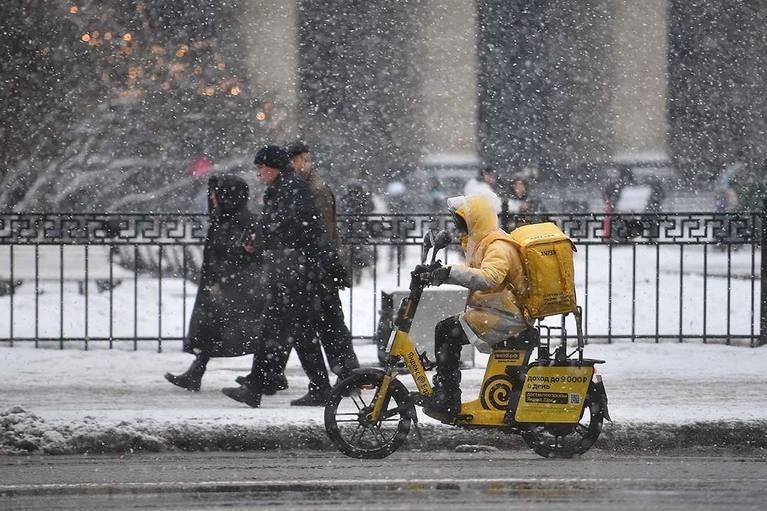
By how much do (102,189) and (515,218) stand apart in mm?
15804

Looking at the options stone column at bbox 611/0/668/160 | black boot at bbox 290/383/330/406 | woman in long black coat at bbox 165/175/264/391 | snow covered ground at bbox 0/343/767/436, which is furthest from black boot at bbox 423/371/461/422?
stone column at bbox 611/0/668/160

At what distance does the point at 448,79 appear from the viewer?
4012cm

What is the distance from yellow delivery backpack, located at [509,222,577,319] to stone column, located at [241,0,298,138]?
89.9 feet

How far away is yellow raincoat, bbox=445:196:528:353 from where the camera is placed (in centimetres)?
731

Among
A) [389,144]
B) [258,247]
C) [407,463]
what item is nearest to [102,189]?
[389,144]

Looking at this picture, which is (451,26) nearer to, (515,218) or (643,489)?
(515,218)

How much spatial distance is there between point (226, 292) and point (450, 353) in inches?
123

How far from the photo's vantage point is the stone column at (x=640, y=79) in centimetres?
4072

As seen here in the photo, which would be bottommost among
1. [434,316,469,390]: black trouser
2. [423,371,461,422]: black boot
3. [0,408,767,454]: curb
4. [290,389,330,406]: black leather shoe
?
[0,408,767,454]: curb

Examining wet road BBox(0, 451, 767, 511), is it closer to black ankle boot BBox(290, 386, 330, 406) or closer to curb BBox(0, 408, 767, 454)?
curb BBox(0, 408, 767, 454)

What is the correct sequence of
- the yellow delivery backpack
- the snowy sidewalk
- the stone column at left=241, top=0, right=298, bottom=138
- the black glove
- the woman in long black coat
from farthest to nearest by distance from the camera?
the stone column at left=241, top=0, right=298, bottom=138, the woman in long black coat, the snowy sidewalk, the yellow delivery backpack, the black glove

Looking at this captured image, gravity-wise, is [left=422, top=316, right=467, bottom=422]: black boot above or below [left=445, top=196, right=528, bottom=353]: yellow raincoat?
below

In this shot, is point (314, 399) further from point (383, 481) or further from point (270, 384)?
A: point (383, 481)

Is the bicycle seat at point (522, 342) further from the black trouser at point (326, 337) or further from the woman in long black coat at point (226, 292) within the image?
the woman in long black coat at point (226, 292)
